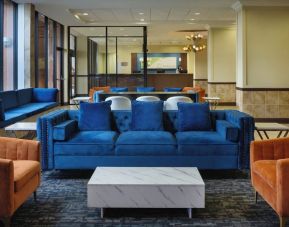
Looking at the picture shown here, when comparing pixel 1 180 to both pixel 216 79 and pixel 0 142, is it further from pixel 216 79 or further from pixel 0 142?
pixel 216 79

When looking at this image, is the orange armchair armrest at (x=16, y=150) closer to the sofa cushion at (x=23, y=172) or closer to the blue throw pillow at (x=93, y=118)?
the sofa cushion at (x=23, y=172)

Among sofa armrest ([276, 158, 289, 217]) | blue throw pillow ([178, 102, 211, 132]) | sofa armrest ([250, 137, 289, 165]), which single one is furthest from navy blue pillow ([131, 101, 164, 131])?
sofa armrest ([276, 158, 289, 217])

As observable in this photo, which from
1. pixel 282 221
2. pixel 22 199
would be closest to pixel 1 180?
pixel 22 199

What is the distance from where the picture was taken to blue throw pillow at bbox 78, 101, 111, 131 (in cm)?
566

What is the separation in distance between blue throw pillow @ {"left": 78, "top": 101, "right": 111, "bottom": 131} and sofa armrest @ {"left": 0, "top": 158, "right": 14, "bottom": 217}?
98.1 inches

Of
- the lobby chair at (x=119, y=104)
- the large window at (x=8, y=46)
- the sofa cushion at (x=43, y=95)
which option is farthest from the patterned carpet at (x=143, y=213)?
the sofa cushion at (x=43, y=95)

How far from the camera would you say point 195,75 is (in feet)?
65.4

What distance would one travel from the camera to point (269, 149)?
3955mm

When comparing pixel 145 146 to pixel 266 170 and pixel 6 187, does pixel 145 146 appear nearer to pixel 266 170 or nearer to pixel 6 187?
pixel 266 170

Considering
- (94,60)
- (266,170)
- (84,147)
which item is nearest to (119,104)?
(84,147)

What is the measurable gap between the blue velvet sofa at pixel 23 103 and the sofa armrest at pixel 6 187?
4011 mm

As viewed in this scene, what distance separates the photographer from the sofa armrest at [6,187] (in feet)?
10.3

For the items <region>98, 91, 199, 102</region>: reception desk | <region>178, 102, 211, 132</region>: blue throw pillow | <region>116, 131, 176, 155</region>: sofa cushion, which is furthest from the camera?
<region>98, 91, 199, 102</region>: reception desk

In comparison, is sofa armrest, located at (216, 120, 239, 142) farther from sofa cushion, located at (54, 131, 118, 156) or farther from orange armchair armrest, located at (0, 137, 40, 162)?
orange armchair armrest, located at (0, 137, 40, 162)
